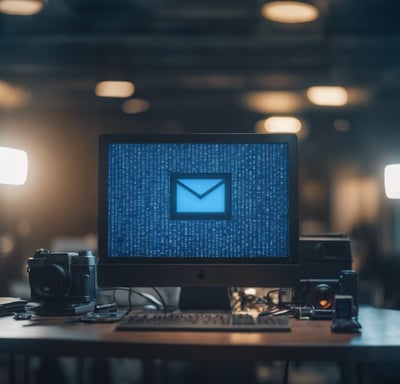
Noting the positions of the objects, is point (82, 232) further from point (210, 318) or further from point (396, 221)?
point (210, 318)

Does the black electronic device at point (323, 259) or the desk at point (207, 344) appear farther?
the black electronic device at point (323, 259)

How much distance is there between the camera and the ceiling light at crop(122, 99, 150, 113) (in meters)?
A: 9.30

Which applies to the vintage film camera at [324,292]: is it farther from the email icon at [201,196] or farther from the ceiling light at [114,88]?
the ceiling light at [114,88]

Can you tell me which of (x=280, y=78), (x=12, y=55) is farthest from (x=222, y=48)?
(x=12, y=55)

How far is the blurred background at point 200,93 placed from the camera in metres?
5.77

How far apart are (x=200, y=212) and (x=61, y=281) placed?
0.43 m

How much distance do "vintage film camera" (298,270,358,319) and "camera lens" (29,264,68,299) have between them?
665 millimetres

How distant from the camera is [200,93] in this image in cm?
898

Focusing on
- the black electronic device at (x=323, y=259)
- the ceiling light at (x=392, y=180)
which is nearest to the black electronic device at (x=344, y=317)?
the black electronic device at (x=323, y=259)

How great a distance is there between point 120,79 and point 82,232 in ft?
15.3

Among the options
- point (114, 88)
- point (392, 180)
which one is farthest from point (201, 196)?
point (114, 88)

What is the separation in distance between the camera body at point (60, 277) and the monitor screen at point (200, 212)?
0.07m

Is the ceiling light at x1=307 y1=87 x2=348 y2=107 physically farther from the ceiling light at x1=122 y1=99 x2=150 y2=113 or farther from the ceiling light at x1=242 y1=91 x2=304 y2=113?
the ceiling light at x1=122 y1=99 x2=150 y2=113

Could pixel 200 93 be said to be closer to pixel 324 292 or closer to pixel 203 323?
pixel 324 292
